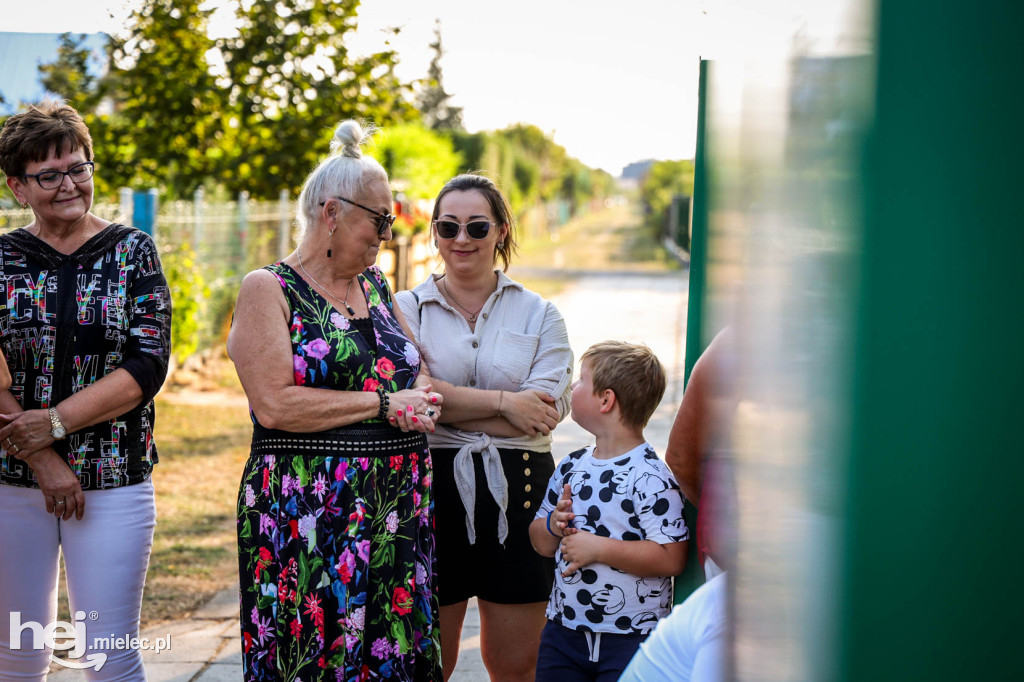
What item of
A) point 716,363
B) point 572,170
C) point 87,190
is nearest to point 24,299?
point 87,190

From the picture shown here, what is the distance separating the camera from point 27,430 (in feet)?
7.67

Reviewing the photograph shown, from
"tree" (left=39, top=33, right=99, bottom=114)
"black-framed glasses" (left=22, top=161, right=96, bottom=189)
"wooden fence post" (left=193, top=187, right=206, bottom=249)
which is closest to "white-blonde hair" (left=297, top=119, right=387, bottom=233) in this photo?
"black-framed glasses" (left=22, top=161, right=96, bottom=189)

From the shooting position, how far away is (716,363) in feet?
3.75

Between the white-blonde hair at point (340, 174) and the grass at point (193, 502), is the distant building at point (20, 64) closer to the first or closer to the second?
the white-blonde hair at point (340, 174)

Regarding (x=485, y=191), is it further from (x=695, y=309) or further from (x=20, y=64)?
(x=20, y=64)

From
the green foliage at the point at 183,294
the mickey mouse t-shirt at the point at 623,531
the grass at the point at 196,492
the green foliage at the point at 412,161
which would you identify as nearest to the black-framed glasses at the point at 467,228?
the grass at the point at 196,492

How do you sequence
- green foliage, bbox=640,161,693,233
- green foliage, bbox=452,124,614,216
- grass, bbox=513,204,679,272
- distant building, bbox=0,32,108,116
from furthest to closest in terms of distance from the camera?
green foliage, bbox=640,161,693,233, green foliage, bbox=452,124,614,216, grass, bbox=513,204,679,272, distant building, bbox=0,32,108,116

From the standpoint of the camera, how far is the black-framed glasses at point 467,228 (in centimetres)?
260

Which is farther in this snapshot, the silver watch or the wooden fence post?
the wooden fence post

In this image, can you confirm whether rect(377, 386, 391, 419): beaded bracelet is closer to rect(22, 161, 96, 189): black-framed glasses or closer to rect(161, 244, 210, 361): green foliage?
rect(22, 161, 96, 189): black-framed glasses

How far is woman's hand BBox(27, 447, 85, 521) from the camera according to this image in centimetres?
237

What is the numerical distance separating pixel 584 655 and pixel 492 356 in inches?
32.7

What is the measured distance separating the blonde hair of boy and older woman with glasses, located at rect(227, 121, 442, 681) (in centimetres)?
43

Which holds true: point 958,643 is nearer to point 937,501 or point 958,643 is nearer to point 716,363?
point 937,501
